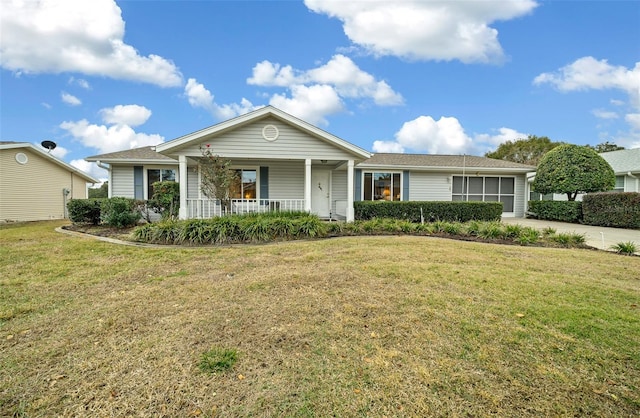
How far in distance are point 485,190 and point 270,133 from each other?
1207 centimetres

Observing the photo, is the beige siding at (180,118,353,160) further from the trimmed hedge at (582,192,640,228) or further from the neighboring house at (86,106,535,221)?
the trimmed hedge at (582,192,640,228)

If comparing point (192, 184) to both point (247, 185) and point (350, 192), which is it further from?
point (350, 192)

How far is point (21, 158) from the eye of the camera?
15211 millimetres

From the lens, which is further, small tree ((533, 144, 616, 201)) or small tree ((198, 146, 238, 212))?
small tree ((533, 144, 616, 201))

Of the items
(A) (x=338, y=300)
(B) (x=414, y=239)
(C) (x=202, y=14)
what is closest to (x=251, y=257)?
(A) (x=338, y=300)

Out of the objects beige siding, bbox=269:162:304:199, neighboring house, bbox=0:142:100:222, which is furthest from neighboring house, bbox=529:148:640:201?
neighboring house, bbox=0:142:100:222

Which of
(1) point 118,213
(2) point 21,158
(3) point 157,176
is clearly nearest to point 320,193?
(3) point 157,176

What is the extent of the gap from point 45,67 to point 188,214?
1134cm

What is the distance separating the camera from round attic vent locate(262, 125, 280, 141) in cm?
1041

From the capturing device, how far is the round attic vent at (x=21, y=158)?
15086mm

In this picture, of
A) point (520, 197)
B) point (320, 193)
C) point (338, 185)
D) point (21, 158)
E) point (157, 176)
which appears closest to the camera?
point (157, 176)

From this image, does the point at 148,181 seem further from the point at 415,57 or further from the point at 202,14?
the point at 415,57

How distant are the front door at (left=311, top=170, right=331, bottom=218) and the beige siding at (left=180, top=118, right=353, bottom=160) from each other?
299 cm

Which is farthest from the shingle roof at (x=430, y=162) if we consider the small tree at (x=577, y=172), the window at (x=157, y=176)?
the window at (x=157, y=176)
